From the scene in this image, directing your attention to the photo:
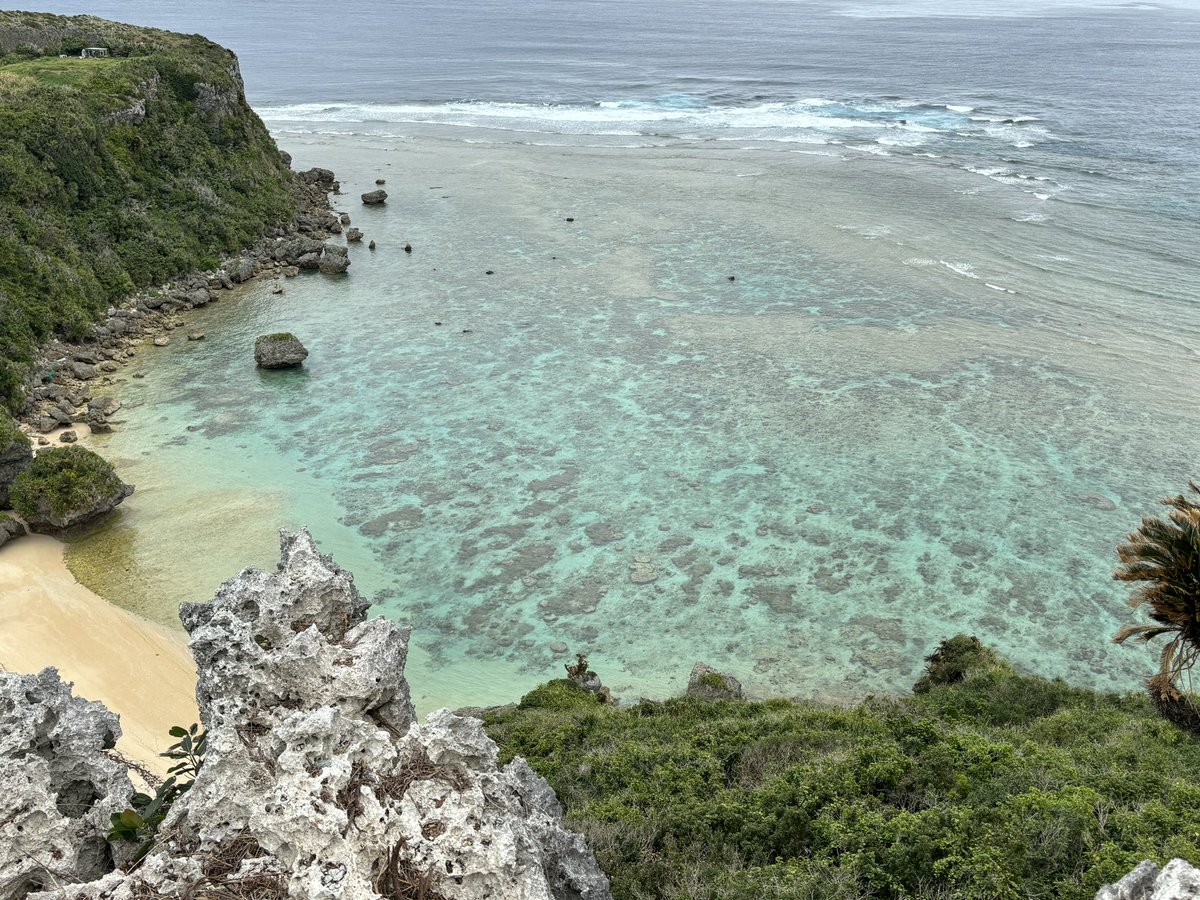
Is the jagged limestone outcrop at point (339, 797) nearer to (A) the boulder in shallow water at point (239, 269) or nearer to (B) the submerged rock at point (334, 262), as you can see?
(B) the submerged rock at point (334, 262)

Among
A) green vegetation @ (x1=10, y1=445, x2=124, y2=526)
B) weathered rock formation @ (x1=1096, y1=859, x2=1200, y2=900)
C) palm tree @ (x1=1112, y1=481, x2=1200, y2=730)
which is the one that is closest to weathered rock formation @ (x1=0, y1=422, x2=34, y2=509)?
→ green vegetation @ (x1=10, y1=445, x2=124, y2=526)

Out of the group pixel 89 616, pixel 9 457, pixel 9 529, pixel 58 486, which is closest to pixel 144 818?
pixel 89 616

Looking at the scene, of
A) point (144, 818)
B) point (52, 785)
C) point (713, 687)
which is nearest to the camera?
point (144, 818)

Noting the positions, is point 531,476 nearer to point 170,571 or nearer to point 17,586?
Result: point 170,571

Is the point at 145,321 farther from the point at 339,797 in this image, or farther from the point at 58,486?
the point at 339,797

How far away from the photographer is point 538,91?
121m

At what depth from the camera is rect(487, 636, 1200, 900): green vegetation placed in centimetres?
1252

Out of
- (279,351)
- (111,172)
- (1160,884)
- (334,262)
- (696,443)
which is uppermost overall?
(111,172)

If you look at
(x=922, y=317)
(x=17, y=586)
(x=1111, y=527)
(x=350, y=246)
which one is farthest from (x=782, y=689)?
(x=350, y=246)

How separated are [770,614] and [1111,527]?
529 inches

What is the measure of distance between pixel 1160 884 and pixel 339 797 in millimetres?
8635

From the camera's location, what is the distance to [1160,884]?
8219 mm

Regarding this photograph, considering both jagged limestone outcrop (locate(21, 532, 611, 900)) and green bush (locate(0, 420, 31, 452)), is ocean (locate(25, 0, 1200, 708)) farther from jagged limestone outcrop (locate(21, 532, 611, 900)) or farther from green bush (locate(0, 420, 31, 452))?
jagged limestone outcrop (locate(21, 532, 611, 900))

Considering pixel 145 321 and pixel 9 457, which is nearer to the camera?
pixel 9 457
